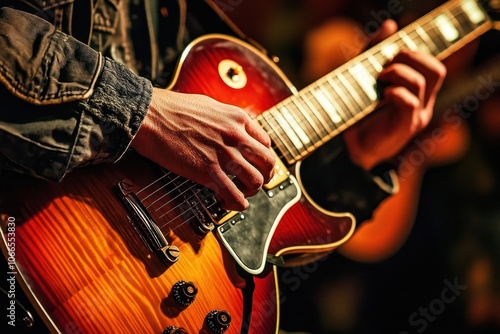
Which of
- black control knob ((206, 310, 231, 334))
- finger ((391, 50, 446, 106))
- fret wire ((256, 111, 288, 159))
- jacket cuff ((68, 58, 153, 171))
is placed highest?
jacket cuff ((68, 58, 153, 171))

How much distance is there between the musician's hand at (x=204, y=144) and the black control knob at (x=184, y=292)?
13 cm

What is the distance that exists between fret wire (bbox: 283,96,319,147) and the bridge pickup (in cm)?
36

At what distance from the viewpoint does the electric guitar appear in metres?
0.66

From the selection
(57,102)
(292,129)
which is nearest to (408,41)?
(292,129)

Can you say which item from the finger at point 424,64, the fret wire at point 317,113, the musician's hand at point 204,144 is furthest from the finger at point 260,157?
the finger at point 424,64

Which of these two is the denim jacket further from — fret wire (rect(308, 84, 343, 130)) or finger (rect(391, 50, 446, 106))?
finger (rect(391, 50, 446, 106))

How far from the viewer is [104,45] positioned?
93 cm

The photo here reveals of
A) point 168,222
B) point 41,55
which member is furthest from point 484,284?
point 41,55

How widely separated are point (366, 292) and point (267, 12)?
2.53 ft

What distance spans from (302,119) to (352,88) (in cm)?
15

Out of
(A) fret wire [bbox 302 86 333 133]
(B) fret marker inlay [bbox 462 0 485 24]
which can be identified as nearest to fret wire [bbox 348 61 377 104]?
(A) fret wire [bbox 302 86 333 133]

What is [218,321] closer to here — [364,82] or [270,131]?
[270,131]

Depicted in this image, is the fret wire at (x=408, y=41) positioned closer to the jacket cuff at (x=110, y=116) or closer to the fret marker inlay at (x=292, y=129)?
the fret marker inlay at (x=292, y=129)

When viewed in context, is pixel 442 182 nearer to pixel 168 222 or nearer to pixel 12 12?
pixel 168 222
